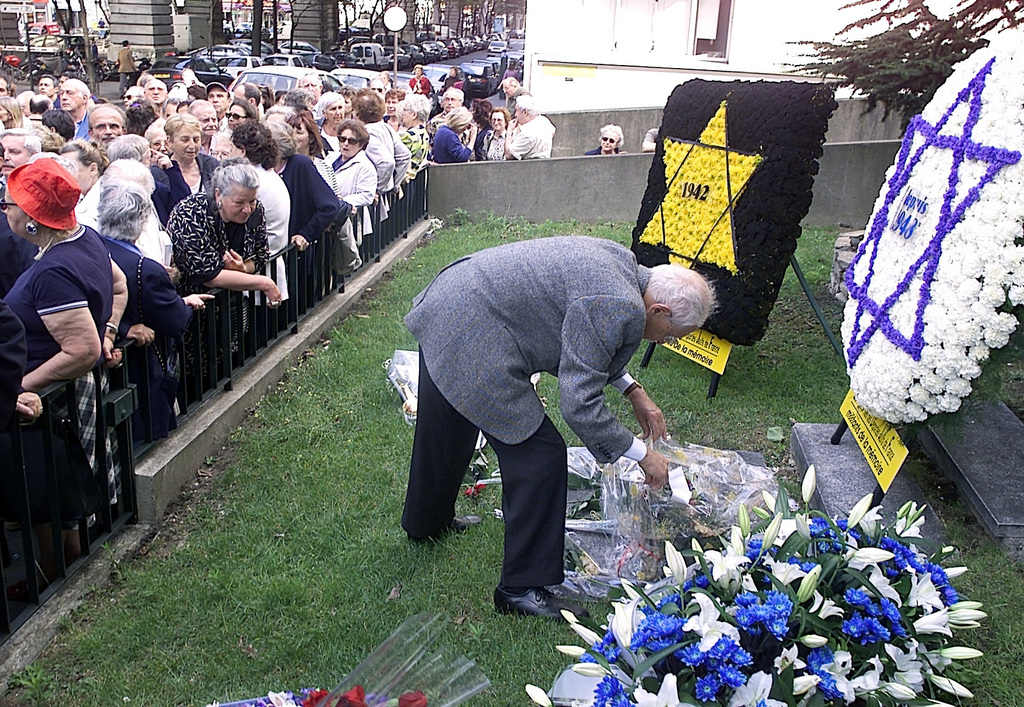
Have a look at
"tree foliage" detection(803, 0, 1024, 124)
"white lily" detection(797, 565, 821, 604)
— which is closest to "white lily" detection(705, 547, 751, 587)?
"white lily" detection(797, 565, 821, 604)

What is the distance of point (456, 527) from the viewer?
426cm

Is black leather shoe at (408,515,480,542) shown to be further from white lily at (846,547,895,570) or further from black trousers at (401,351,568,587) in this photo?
white lily at (846,547,895,570)

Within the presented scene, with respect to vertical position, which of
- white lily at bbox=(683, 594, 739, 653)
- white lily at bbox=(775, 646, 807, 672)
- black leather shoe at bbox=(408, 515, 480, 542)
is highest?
white lily at bbox=(683, 594, 739, 653)

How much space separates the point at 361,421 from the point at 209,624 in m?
2.05

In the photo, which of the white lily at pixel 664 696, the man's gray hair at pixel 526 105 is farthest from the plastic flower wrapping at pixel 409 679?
the man's gray hair at pixel 526 105

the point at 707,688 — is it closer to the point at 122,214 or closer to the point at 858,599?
the point at 858,599

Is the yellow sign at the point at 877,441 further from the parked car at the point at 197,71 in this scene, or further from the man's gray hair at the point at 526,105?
the parked car at the point at 197,71

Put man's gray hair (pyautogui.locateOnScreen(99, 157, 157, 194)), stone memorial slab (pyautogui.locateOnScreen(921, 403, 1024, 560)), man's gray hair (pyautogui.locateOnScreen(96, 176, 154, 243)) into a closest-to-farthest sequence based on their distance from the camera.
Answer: stone memorial slab (pyautogui.locateOnScreen(921, 403, 1024, 560))
man's gray hair (pyautogui.locateOnScreen(96, 176, 154, 243))
man's gray hair (pyautogui.locateOnScreen(99, 157, 157, 194))

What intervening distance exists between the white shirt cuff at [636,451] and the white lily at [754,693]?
127 centimetres

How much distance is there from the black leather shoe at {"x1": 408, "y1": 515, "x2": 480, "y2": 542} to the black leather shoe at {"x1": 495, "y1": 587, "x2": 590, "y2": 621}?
1.76 ft

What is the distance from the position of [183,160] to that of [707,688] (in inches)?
210

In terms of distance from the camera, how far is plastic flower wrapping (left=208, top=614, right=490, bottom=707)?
1723 mm

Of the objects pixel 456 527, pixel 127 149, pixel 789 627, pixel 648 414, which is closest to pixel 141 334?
pixel 456 527

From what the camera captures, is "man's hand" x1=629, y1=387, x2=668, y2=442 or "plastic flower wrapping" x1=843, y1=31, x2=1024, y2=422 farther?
"man's hand" x1=629, y1=387, x2=668, y2=442
